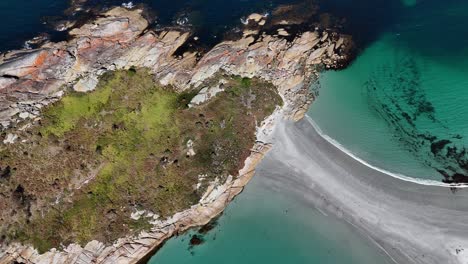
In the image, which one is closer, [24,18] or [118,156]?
[118,156]

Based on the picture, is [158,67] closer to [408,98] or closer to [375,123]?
[375,123]

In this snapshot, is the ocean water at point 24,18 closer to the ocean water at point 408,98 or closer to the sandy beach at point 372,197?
the sandy beach at point 372,197

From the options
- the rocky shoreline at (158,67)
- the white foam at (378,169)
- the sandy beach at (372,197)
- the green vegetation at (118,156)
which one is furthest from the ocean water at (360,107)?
the green vegetation at (118,156)

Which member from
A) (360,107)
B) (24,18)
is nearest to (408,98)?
(360,107)

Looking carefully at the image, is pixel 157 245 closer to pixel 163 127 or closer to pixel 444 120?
pixel 163 127

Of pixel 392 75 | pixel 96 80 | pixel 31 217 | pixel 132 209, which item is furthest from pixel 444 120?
pixel 31 217
